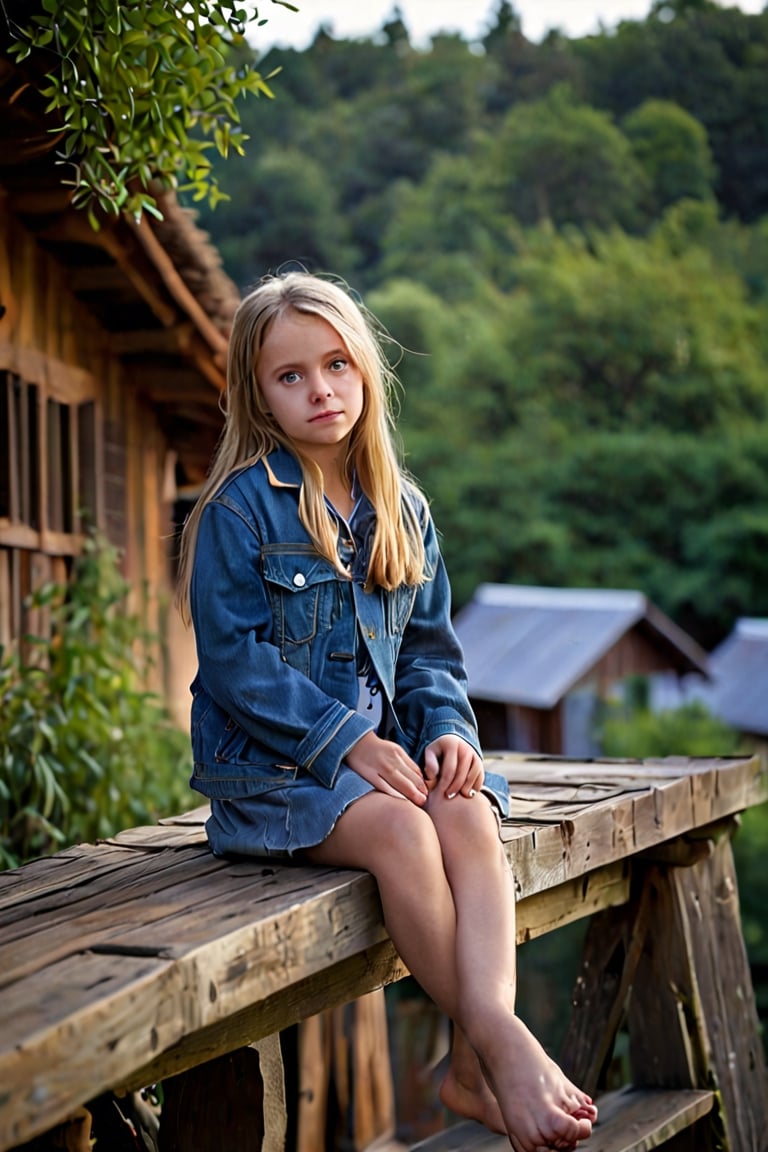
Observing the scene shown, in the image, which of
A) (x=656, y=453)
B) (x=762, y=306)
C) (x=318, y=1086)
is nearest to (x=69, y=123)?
(x=318, y=1086)

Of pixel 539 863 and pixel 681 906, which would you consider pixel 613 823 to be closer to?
pixel 539 863

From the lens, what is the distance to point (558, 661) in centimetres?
1589

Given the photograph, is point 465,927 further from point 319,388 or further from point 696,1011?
point 696,1011

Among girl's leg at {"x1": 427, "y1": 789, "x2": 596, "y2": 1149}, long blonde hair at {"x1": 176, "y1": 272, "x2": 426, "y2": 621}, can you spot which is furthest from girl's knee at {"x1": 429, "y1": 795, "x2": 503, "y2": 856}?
long blonde hair at {"x1": 176, "y1": 272, "x2": 426, "y2": 621}

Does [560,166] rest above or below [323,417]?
above

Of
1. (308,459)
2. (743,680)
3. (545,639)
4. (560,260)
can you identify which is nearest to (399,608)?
(308,459)

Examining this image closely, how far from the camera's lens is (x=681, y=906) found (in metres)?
3.86

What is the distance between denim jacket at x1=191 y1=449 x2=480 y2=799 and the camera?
2.51 meters

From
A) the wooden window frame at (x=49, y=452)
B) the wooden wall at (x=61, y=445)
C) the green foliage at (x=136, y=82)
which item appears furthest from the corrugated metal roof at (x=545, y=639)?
the green foliage at (x=136, y=82)

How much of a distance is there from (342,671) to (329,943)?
58 centimetres

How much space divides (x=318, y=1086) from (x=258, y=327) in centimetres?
433

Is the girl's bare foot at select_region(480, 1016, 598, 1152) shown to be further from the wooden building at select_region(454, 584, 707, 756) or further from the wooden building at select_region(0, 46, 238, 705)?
the wooden building at select_region(454, 584, 707, 756)

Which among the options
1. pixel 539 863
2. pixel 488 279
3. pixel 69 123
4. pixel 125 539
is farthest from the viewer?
pixel 488 279

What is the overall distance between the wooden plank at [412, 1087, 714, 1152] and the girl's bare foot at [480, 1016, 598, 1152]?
3.65ft
